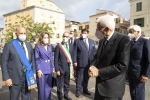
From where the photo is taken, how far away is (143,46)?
11.2ft

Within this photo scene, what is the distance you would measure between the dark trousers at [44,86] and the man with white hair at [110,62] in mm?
2164

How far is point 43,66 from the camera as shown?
13.4 ft

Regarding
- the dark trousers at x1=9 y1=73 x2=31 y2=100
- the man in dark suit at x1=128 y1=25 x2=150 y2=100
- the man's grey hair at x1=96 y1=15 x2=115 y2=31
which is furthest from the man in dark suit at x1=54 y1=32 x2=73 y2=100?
the man's grey hair at x1=96 y1=15 x2=115 y2=31

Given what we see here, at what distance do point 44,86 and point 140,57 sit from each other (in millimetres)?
2385

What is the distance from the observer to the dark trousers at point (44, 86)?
13.5ft

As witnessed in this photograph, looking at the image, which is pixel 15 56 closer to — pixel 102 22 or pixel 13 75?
pixel 13 75

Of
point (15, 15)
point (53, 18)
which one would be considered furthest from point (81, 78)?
point (15, 15)

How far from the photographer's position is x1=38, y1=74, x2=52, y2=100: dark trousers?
4107 millimetres

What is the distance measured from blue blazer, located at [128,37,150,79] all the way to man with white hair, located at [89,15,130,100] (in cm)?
141

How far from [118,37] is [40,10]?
51.5 metres

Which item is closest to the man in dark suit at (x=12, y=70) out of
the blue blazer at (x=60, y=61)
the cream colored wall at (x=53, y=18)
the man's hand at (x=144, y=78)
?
the blue blazer at (x=60, y=61)

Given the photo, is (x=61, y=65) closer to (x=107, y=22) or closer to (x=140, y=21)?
(x=107, y=22)

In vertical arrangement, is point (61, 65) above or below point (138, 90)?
above

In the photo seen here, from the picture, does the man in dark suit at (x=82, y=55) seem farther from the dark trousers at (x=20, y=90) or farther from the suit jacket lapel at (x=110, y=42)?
the suit jacket lapel at (x=110, y=42)
